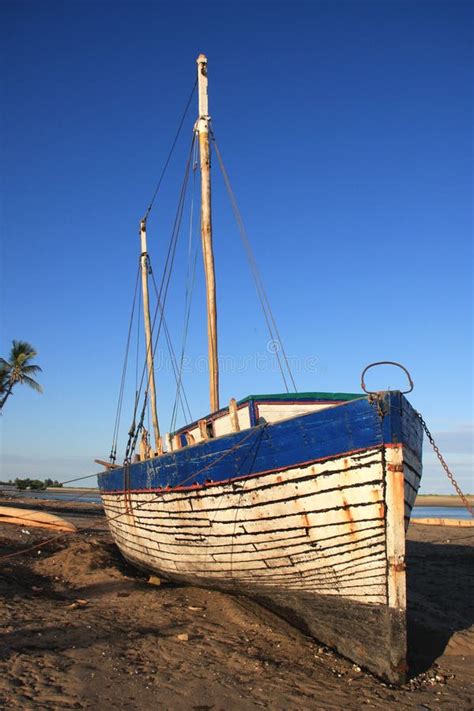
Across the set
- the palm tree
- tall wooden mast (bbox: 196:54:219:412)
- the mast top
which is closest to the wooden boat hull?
tall wooden mast (bbox: 196:54:219:412)

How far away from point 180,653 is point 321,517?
2.71 m

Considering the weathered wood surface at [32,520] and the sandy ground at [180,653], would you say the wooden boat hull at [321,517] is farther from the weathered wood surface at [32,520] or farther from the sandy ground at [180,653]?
the weathered wood surface at [32,520]

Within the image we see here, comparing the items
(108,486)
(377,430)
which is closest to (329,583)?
(377,430)

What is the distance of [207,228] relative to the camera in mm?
14609

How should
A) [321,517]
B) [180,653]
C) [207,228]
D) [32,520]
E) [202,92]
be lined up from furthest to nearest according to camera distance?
1. [32,520]
2. [202,92]
3. [207,228]
4. [321,517]
5. [180,653]

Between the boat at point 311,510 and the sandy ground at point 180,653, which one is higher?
the boat at point 311,510

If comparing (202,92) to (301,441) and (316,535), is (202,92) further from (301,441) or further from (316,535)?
(316,535)

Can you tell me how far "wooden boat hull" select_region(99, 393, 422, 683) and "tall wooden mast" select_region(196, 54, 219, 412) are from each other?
3.87 m

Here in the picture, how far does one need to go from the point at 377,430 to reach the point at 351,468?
2.08 ft

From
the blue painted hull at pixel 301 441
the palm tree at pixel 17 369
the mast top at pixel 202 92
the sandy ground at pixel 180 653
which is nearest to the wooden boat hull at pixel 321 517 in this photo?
the blue painted hull at pixel 301 441

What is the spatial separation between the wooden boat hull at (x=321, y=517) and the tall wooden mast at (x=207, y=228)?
3867 millimetres

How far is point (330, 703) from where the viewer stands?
672cm

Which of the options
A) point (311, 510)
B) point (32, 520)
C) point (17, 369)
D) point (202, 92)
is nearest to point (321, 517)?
point (311, 510)

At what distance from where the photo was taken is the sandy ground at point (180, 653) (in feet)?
21.5
